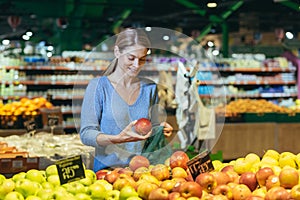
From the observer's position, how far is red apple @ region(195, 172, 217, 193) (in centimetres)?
266

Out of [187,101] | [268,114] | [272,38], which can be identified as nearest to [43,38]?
[272,38]

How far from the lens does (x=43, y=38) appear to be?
25.0 meters

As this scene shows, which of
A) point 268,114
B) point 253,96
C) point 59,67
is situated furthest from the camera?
point 253,96

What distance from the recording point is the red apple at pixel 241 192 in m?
2.58

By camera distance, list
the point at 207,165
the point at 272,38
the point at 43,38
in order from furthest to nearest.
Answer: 1. the point at 43,38
2. the point at 272,38
3. the point at 207,165

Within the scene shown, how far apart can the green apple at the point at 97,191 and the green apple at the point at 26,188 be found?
0.25m

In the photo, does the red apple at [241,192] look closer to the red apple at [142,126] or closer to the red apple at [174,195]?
the red apple at [174,195]

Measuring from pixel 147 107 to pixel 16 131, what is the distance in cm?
483

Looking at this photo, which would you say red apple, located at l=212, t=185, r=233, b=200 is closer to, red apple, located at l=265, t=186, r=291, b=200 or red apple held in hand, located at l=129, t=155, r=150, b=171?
red apple, located at l=265, t=186, r=291, b=200

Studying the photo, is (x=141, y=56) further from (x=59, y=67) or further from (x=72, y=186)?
(x=59, y=67)

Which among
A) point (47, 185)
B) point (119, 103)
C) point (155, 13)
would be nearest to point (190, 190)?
point (47, 185)

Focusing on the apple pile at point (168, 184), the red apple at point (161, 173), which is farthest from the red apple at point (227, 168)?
the red apple at point (161, 173)

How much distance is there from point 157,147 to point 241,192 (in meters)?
0.77

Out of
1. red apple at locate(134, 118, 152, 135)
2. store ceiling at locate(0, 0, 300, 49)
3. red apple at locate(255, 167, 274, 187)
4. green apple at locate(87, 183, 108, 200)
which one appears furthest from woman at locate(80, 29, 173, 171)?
store ceiling at locate(0, 0, 300, 49)
